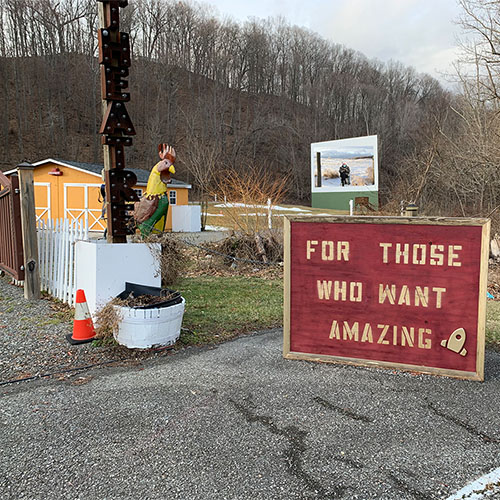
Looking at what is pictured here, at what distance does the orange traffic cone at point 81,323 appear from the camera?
4.83 metres

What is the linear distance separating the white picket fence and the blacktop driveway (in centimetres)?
307

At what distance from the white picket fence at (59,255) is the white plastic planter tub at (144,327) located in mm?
2410

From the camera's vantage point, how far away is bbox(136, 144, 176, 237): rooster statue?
768cm

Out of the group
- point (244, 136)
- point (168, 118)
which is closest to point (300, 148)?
point (244, 136)

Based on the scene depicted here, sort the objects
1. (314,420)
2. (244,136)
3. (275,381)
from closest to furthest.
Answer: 1. (314,420)
2. (275,381)
3. (244,136)

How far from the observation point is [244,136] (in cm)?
5928

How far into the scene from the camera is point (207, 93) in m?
62.7

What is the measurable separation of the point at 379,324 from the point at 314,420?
1.32 m

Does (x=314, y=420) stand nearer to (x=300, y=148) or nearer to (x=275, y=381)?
(x=275, y=381)

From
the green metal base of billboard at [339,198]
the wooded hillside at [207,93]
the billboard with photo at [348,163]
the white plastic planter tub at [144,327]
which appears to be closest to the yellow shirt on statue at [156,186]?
the white plastic planter tub at [144,327]

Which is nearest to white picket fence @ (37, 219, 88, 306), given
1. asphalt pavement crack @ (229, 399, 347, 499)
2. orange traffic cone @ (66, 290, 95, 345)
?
orange traffic cone @ (66, 290, 95, 345)

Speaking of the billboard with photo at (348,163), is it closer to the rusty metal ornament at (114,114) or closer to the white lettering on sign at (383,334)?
the rusty metal ornament at (114,114)

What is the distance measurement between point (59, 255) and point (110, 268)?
2.56 meters

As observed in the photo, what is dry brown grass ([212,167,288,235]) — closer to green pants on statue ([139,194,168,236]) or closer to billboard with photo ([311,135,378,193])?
green pants on statue ([139,194,168,236])
